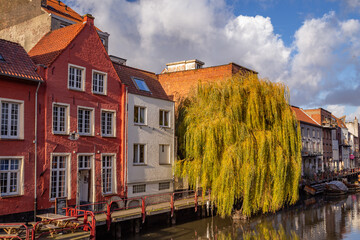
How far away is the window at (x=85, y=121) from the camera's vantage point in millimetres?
19203

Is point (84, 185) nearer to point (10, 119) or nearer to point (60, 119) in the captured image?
point (60, 119)

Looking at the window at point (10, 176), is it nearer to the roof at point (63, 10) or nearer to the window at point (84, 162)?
the window at point (84, 162)

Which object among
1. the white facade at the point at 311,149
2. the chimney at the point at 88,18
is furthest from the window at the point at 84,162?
the white facade at the point at 311,149

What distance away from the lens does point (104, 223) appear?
54.3 ft

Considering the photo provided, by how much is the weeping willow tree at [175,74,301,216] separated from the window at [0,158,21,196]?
10.0 m

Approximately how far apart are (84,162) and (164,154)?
699cm

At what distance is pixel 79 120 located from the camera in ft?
62.9

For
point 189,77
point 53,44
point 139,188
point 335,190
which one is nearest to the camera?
point 53,44

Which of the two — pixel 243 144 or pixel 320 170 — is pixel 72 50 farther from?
pixel 320 170

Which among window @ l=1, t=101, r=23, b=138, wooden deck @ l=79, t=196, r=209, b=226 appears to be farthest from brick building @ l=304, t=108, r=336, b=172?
window @ l=1, t=101, r=23, b=138

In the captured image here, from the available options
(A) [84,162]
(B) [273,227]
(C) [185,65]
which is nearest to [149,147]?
(A) [84,162]

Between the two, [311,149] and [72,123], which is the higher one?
[72,123]

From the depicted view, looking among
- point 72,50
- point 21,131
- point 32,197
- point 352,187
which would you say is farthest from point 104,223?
point 352,187

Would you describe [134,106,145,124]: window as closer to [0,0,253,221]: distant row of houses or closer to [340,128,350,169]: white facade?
[0,0,253,221]: distant row of houses
